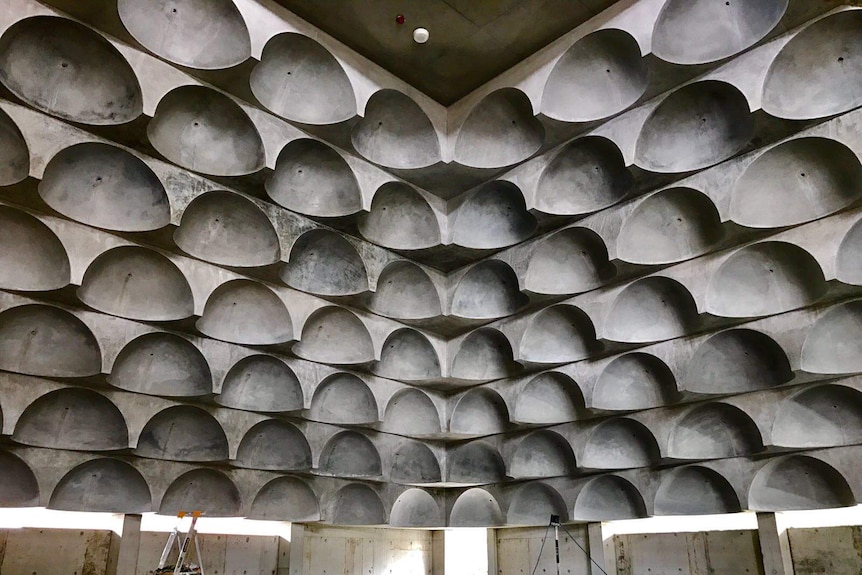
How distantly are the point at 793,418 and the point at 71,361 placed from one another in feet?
37.9

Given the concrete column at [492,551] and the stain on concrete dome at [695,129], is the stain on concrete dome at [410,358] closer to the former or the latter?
the concrete column at [492,551]

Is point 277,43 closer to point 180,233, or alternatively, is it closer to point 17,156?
point 180,233

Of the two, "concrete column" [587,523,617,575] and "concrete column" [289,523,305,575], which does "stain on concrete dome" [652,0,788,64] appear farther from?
"concrete column" [289,523,305,575]

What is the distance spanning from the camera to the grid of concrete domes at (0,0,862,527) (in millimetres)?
10250

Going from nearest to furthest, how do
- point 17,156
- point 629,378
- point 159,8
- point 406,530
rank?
1. point 17,156
2. point 159,8
3. point 629,378
4. point 406,530

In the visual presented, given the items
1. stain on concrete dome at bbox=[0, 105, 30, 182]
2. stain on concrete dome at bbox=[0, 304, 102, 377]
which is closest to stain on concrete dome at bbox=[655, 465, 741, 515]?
stain on concrete dome at bbox=[0, 304, 102, 377]

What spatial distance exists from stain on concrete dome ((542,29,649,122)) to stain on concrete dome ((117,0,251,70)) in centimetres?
538

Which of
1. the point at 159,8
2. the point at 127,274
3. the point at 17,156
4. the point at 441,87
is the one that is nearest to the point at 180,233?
the point at 127,274

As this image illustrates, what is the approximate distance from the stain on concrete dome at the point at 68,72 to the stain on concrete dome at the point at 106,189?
596 millimetres

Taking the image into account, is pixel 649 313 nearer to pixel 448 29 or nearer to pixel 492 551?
pixel 448 29

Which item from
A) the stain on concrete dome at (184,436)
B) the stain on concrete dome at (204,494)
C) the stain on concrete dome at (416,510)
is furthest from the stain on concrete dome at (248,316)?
the stain on concrete dome at (416,510)

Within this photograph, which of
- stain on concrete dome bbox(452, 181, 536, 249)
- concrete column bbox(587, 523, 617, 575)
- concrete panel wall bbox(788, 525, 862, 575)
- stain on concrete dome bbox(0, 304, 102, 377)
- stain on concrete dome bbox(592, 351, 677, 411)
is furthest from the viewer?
stain on concrete dome bbox(452, 181, 536, 249)

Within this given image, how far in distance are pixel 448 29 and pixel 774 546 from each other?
403 inches

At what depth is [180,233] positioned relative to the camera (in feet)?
37.2
